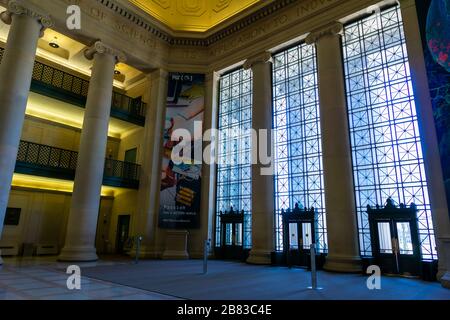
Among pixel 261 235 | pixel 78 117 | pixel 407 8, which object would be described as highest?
pixel 407 8

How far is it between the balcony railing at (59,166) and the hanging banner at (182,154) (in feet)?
6.17

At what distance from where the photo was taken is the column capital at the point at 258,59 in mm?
14172

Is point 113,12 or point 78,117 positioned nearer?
point 113,12

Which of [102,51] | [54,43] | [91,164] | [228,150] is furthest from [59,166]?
Answer: [228,150]

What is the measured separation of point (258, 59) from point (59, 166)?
10.3 metres

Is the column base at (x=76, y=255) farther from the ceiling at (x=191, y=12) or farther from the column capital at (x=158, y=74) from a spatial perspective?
the ceiling at (x=191, y=12)

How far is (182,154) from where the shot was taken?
1514cm

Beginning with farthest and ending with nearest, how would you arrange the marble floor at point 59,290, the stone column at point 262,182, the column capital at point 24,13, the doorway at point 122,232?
the doorway at point 122,232 < the stone column at point 262,182 < the column capital at point 24,13 < the marble floor at point 59,290

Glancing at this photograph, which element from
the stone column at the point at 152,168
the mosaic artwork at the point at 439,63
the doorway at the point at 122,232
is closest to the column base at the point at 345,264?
the mosaic artwork at the point at 439,63

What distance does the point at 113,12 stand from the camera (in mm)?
14039

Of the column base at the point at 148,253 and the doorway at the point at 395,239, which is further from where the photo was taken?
the column base at the point at 148,253

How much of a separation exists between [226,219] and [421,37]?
412 inches
